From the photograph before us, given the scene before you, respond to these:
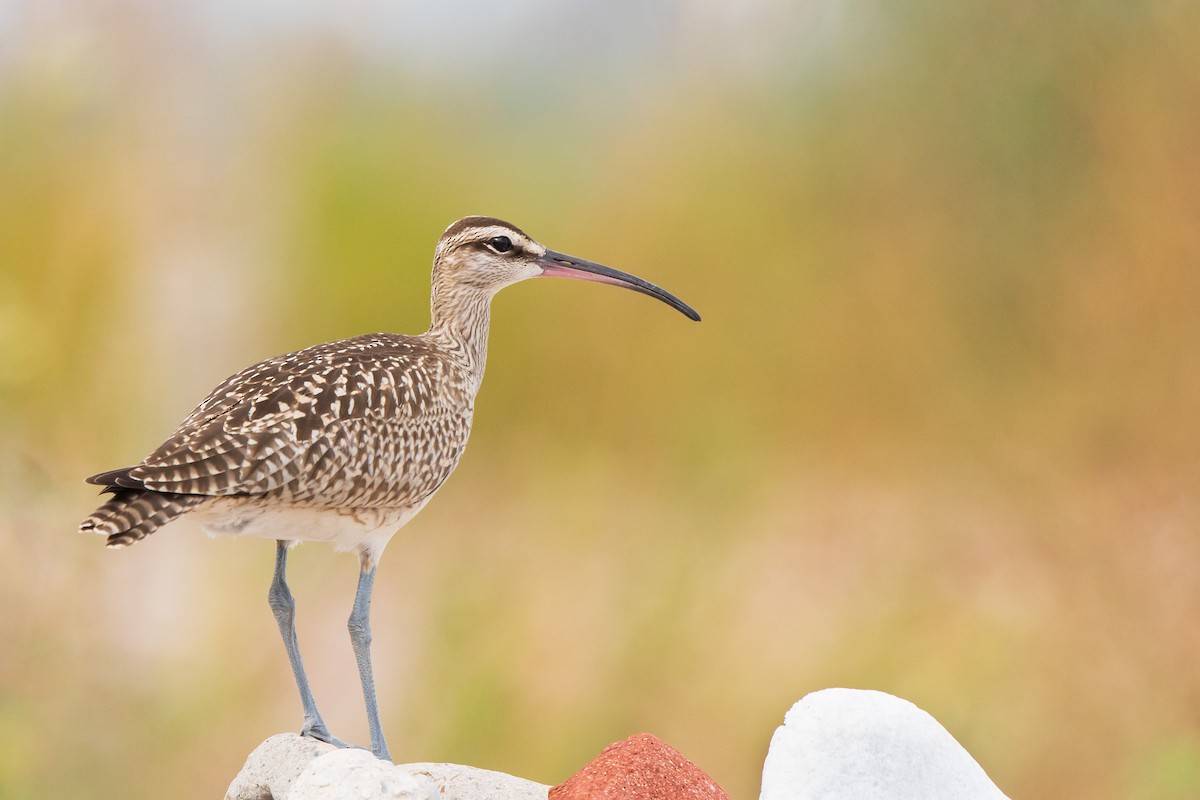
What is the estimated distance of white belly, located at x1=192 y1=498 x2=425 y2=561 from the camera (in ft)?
15.8

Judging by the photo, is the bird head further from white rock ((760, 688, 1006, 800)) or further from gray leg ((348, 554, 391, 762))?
white rock ((760, 688, 1006, 800))

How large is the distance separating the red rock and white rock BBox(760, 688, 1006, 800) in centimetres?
Result: 27

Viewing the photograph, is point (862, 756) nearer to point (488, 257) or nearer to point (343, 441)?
point (343, 441)

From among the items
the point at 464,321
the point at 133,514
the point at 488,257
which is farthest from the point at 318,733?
the point at 488,257

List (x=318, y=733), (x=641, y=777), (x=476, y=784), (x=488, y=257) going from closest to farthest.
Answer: (x=641, y=777), (x=476, y=784), (x=318, y=733), (x=488, y=257)

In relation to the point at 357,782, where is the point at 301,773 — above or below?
below

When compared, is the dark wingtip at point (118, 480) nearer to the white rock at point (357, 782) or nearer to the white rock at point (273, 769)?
Answer: the white rock at point (357, 782)

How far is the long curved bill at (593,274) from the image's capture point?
6.01 meters

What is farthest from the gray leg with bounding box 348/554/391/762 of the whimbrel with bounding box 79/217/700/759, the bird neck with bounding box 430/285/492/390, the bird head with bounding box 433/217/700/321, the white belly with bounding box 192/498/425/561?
the bird head with bounding box 433/217/700/321

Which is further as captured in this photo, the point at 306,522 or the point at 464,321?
the point at 464,321

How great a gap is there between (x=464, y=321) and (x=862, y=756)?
2357mm

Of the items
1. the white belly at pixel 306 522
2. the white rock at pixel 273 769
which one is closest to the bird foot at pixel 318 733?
the white rock at pixel 273 769

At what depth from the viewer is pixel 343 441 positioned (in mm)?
5004

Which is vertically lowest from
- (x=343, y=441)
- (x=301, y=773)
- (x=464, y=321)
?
(x=301, y=773)
